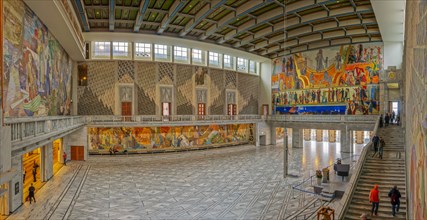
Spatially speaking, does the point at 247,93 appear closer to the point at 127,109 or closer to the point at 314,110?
the point at 314,110

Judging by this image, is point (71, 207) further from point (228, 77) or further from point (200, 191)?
point (228, 77)

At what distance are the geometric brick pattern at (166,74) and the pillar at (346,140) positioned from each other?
59.5ft

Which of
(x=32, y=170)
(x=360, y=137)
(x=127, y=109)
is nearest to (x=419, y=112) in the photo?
(x=32, y=170)

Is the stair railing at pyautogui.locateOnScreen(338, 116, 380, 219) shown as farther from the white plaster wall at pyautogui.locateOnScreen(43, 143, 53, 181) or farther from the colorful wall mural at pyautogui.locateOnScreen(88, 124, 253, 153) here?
the colorful wall mural at pyautogui.locateOnScreen(88, 124, 253, 153)

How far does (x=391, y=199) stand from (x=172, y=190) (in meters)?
9.83

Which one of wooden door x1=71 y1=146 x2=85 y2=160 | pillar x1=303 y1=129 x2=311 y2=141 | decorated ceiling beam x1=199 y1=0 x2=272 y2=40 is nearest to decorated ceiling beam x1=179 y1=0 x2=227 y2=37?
decorated ceiling beam x1=199 y1=0 x2=272 y2=40

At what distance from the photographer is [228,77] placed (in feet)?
111

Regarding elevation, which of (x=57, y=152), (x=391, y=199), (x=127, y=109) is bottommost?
(x=57, y=152)

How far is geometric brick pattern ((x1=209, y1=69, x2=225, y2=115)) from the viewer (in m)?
32.1

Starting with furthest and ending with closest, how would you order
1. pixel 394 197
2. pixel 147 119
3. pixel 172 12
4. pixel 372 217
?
pixel 147 119, pixel 172 12, pixel 372 217, pixel 394 197

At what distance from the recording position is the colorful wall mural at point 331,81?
91.1 feet

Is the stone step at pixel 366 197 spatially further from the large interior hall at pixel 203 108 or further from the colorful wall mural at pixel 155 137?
the colorful wall mural at pixel 155 137

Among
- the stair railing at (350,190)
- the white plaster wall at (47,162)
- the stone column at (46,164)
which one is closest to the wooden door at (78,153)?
the white plaster wall at (47,162)

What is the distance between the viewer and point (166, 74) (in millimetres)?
28625
